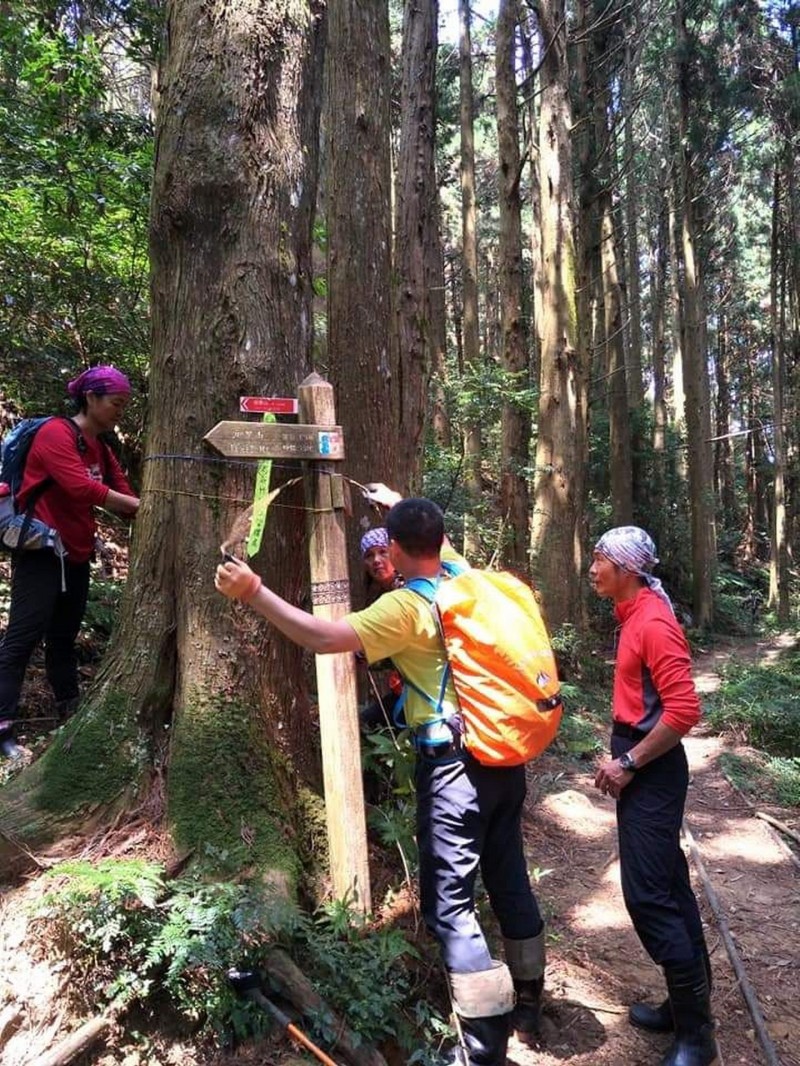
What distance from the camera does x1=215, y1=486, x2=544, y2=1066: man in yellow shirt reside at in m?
2.88

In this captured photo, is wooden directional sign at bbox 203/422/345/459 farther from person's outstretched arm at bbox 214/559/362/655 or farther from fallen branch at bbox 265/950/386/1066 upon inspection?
fallen branch at bbox 265/950/386/1066

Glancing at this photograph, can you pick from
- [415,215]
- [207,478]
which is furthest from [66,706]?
[415,215]

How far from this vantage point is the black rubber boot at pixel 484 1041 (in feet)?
9.47

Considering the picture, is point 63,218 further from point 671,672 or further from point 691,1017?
point 691,1017

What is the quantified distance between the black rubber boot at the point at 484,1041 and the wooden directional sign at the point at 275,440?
2.23 m

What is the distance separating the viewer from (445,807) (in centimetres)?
303

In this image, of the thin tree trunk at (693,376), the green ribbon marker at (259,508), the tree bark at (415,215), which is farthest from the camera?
the thin tree trunk at (693,376)

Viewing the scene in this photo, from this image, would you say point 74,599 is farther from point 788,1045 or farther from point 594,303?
point 594,303

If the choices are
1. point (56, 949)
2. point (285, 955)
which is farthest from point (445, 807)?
point (56, 949)

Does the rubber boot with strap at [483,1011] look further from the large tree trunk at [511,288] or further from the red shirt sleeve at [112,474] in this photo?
the large tree trunk at [511,288]

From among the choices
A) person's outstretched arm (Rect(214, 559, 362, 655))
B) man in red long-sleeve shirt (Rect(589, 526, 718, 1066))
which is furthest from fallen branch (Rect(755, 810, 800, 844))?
person's outstretched arm (Rect(214, 559, 362, 655))

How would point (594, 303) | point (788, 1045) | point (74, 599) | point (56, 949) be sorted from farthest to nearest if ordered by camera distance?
point (594, 303) < point (74, 599) < point (788, 1045) < point (56, 949)

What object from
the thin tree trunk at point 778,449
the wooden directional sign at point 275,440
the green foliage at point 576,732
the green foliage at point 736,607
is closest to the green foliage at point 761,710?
the green foliage at point 576,732

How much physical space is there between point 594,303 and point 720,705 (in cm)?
1349
